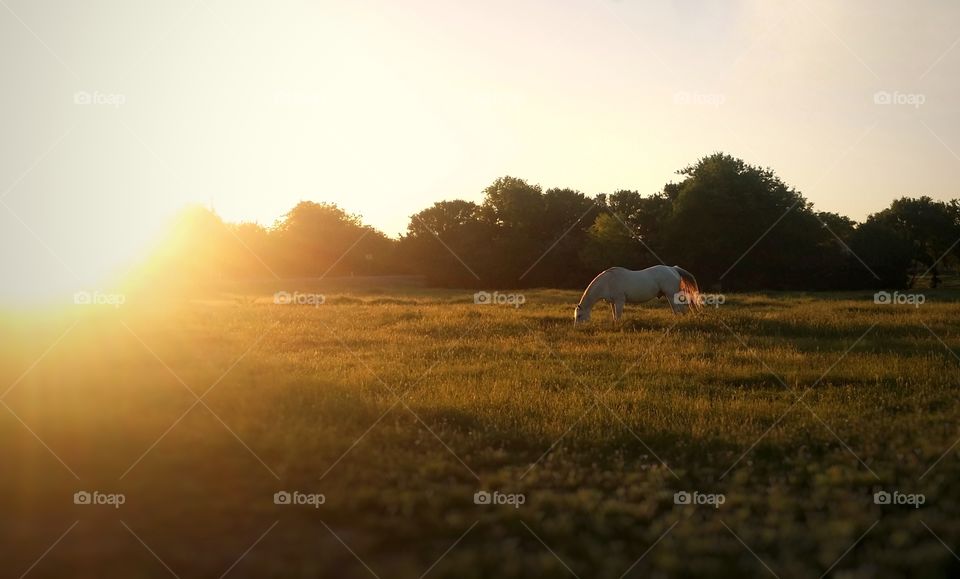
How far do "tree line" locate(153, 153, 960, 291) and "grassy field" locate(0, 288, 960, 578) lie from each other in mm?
18690

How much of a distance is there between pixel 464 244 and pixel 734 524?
6144 centimetres

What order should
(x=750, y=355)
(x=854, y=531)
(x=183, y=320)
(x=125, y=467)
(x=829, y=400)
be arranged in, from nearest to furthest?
(x=854, y=531) < (x=125, y=467) < (x=829, y=400) < (x=750, y=355) < (x=183, y=320)

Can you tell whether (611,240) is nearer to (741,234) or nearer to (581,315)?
(741,234)

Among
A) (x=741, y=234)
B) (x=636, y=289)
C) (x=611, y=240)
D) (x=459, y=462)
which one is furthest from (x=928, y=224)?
(x=459, y=462)

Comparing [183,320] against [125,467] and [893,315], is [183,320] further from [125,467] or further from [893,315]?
[893,315]

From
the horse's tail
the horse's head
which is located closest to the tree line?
the horse's head

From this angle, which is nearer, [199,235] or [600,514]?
[600,514]

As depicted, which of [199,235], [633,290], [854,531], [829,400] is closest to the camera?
[854,531]

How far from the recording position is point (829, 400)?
10570mm

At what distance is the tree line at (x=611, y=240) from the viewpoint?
2010 inches

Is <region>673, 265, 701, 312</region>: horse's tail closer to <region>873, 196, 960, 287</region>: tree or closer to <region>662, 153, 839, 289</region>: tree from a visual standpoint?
<region>662, 153, 839, 289</region>: tree

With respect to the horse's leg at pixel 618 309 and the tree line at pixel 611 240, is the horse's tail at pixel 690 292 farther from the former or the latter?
the tree line at pixel 611 240

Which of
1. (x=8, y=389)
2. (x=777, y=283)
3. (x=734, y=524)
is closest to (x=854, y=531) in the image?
(x=734, y=524)

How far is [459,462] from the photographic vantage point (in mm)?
7473
